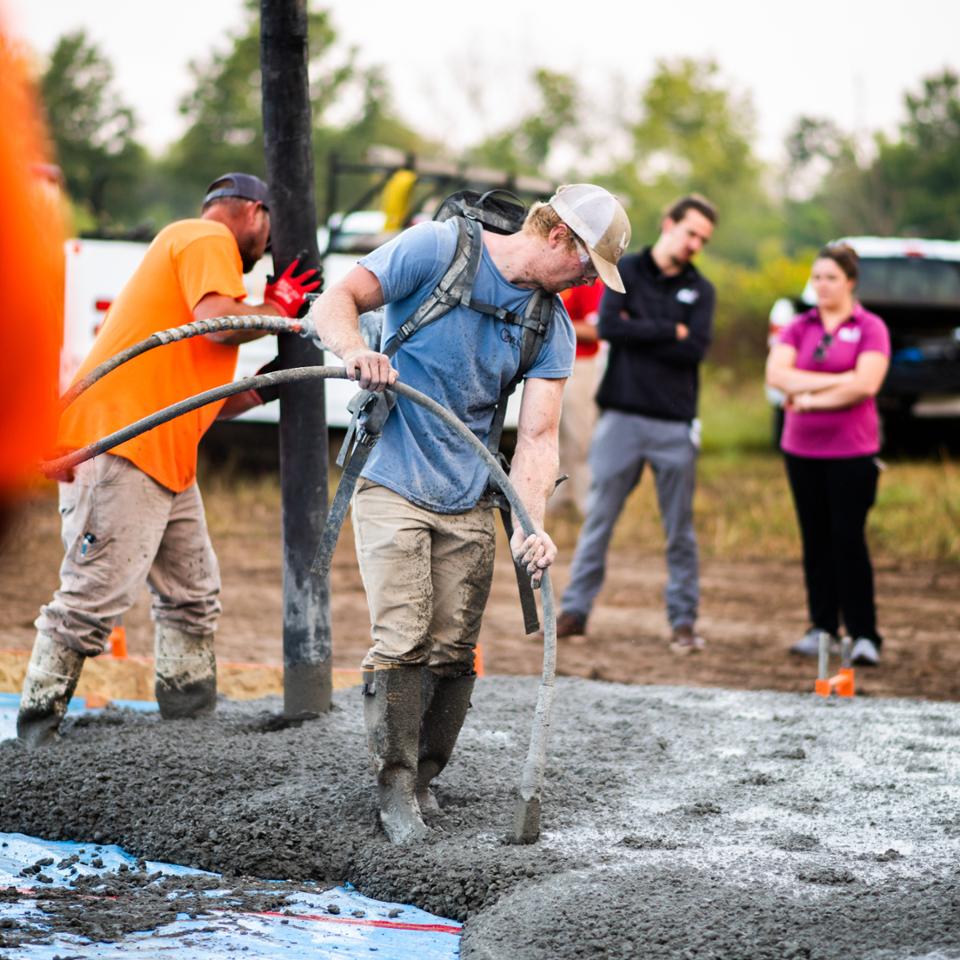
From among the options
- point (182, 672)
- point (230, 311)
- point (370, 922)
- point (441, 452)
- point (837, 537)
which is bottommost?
point (370, 922)

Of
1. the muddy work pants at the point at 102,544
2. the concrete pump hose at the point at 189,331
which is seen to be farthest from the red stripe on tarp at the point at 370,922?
the muddy work pants at the point at 102,544

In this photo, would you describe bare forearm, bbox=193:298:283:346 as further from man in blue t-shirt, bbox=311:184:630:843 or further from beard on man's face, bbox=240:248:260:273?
man in blue t-shirt, bbox=311:184:630:843

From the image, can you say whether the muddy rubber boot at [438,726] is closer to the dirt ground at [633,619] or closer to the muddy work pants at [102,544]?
the muddy work pants at [102,544]

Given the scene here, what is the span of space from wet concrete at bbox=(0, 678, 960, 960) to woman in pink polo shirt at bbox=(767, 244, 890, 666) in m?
1.32

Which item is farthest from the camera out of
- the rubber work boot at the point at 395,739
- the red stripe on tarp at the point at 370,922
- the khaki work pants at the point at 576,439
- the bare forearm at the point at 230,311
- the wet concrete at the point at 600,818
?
the khaki work pants at the point at 576,439

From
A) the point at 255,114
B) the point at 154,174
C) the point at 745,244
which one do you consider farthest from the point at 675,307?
the point at 154,174

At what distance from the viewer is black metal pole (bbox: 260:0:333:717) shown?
541 centimetres

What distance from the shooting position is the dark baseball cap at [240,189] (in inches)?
211

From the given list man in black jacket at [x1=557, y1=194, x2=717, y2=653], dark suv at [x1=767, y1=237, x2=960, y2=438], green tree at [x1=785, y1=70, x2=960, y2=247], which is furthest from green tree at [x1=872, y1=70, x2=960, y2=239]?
man in black jacket at [x1=557, y1=194, x2=717, y2=653]

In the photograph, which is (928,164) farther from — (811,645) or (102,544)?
(102,544)

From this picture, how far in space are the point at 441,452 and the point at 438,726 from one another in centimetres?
87

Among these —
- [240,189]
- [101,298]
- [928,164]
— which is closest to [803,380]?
[240,189]

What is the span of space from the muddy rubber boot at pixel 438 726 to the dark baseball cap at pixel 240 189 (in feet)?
6.51

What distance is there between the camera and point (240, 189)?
538 cm
